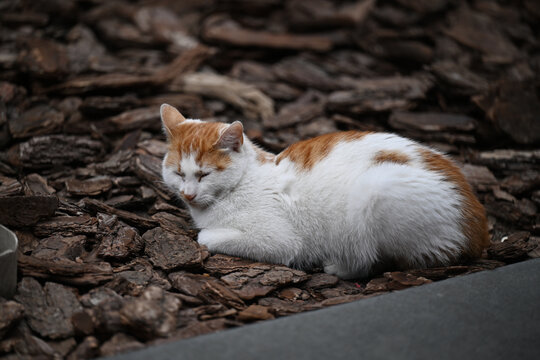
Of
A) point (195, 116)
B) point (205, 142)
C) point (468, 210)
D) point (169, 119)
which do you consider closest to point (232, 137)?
point (205, 142)

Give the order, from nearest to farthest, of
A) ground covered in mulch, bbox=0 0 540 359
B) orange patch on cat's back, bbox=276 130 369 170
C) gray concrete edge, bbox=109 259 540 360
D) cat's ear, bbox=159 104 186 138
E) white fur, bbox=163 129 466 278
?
gray concrete edge, bbox=109 259 540 360, ground covered in mulch, bbox=0 0 540 359, white fur, bbox=163 129 466 278, orange patch on cat's back, bbox=276 130 369 170, cat's ear, bbox=159 104 186 138

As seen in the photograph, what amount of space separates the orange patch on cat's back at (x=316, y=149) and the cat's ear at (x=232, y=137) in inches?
16.5

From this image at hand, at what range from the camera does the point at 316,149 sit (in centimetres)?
325

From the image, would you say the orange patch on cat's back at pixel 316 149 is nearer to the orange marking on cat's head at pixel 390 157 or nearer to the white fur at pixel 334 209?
the white fur at pixel 334 209

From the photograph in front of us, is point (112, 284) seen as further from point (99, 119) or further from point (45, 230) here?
point (99, 119)

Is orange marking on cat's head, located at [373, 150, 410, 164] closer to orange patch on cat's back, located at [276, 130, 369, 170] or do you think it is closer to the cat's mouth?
orange patch on cat's back, located at [276, 130, 369, 170]

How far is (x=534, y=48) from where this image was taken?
6180 millimetres

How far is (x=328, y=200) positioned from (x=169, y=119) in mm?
1306

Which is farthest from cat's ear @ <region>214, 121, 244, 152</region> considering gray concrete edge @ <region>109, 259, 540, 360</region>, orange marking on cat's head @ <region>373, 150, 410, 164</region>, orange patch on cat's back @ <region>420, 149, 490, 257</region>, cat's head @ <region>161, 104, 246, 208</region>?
gray concrete edge @ <region>109, 259, 540, 360</region>

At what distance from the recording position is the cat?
279cm

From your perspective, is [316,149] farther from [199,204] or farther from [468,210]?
[468,210]

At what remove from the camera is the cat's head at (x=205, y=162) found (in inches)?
121

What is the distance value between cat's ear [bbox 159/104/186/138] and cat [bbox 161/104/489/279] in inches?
0.5

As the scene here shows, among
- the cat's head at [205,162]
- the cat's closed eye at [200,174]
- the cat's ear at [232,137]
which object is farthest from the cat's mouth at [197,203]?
the cat's ear at [232,137]
